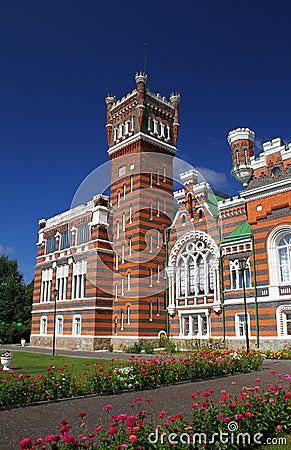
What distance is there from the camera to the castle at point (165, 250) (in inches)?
1182

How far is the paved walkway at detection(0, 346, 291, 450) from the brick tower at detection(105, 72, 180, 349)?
72.2 feet

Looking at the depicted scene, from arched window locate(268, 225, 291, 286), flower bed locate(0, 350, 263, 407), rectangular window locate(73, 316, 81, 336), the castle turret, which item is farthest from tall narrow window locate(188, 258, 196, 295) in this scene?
flower bed locate(0, 350, 263, 407)

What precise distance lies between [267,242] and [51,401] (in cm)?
2183

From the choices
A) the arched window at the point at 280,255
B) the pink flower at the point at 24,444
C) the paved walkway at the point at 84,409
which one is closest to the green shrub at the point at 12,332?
the arched window at the point at 280,255

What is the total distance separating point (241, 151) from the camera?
1389 inches

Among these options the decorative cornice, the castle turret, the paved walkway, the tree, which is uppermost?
the decorative cornice

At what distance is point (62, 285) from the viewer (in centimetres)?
4500

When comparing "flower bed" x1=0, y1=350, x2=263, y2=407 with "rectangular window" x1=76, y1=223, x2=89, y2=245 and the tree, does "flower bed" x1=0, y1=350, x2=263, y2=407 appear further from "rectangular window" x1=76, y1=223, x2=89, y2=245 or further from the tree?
the tree

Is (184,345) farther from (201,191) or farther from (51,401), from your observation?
(51,401)

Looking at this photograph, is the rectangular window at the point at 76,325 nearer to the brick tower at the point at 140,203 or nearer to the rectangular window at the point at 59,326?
the rectangular window at the point at 59,326

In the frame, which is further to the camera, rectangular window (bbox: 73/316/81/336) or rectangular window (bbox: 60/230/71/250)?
rectangular window (bbox: 60/230/71/250)

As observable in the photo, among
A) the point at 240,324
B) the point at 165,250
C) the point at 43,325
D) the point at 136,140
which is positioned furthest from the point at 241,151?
the point at 43,325

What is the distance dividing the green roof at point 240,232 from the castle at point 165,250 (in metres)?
0.12

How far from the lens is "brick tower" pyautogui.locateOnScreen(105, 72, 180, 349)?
3756 centimetres
